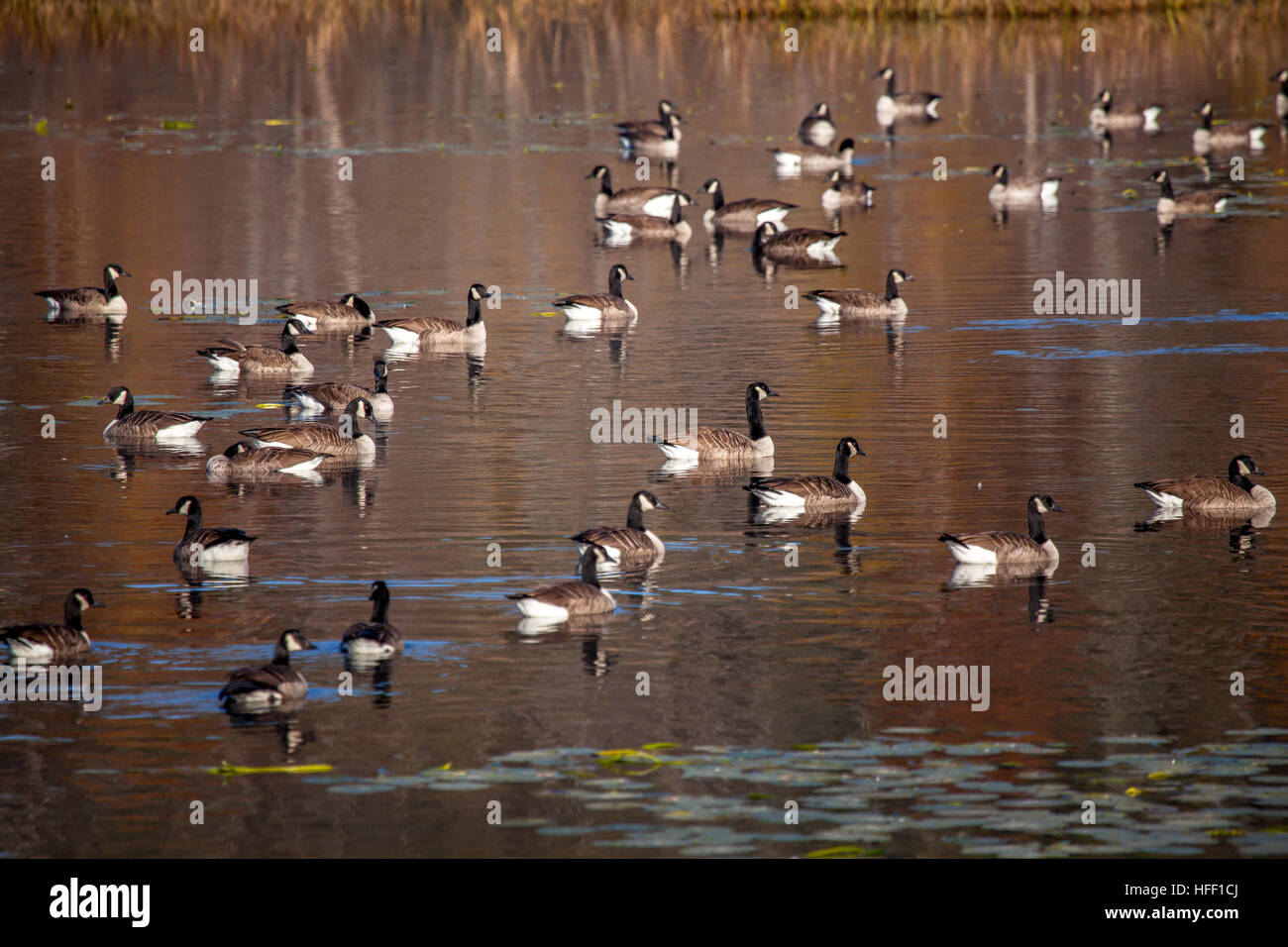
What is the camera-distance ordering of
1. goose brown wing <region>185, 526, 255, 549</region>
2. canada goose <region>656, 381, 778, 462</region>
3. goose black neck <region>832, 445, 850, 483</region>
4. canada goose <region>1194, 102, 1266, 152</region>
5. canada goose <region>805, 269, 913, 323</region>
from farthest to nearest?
canada goose <region>1194, 102, 1266, 152</region>
canada goose <region>805, 269, 913, 323</region>
canada goose <region>656, 381, 778, 462</region>
goose black neck <region>832, 445, 850, 483</region>
goose brown wing <region>185, 526, 255, 549</region>

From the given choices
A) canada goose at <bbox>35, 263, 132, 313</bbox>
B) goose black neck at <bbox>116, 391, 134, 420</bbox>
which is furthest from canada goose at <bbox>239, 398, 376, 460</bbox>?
canada goose at <bbox>35, 263, 132, 313</bbox>

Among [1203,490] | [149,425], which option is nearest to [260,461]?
[149,425]

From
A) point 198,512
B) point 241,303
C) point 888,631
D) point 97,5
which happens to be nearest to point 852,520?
point 888,631

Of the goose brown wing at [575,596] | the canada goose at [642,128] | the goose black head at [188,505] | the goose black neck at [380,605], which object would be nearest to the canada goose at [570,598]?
the goose brown wing at [575,596]

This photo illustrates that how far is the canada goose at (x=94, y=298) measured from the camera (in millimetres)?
32188

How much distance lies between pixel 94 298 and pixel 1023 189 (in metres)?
22.9

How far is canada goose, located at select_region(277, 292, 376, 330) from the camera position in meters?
31.2

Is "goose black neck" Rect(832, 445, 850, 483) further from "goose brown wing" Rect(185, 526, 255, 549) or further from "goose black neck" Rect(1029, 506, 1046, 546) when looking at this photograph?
"goose brown wing" Rect(185, 526, 255, 549)

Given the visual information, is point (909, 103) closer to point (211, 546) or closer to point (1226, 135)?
point (1226, 135)

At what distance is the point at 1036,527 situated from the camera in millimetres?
18141

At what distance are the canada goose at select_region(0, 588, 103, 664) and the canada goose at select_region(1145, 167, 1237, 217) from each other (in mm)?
32340

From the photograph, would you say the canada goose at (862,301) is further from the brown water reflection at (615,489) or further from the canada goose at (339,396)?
the canada goose at (339,396)
